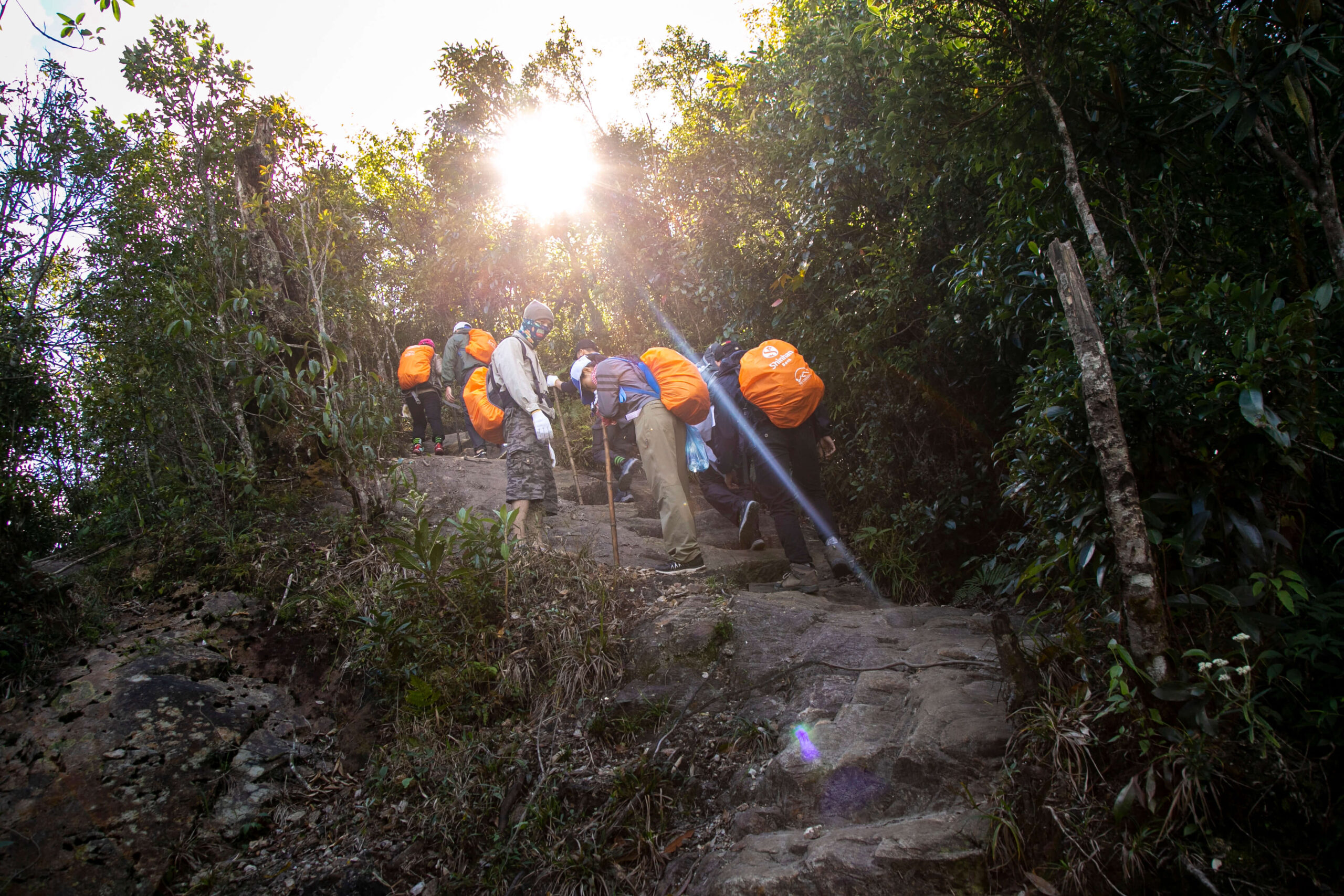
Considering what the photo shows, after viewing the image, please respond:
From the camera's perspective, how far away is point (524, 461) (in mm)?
6047

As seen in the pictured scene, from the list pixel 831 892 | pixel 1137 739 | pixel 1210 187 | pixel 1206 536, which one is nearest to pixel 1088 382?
pixel 1206 536

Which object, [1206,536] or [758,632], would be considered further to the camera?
[758,632]

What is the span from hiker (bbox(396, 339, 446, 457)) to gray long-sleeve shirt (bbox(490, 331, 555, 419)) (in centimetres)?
404

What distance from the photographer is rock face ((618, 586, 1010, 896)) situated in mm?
2594

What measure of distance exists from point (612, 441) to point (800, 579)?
290 cm

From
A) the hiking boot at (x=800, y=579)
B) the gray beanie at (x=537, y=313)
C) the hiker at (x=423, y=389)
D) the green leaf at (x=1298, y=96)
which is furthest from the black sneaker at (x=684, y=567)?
the hiker at (x=423, y=389)

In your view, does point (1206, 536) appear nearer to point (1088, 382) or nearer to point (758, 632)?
point (1088, 382)

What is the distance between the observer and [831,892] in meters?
2.55

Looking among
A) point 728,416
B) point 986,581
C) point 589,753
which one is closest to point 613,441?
point 728,416

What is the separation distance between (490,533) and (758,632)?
6.54 ft

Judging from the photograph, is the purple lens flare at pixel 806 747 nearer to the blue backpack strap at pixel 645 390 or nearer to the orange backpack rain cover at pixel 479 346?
the blue backpack strap at pixel 645 390

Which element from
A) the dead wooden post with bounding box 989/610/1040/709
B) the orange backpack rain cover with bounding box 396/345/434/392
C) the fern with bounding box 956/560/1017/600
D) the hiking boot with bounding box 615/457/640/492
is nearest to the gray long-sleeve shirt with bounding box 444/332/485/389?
the orange backpack rain cover with bounding box 396/345/434/392

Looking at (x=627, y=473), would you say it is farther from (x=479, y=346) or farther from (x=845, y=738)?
(x=845, y=738)

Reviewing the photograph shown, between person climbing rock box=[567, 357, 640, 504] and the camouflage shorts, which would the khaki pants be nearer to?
person climbing rock box=[567, 357, 640, 504]
